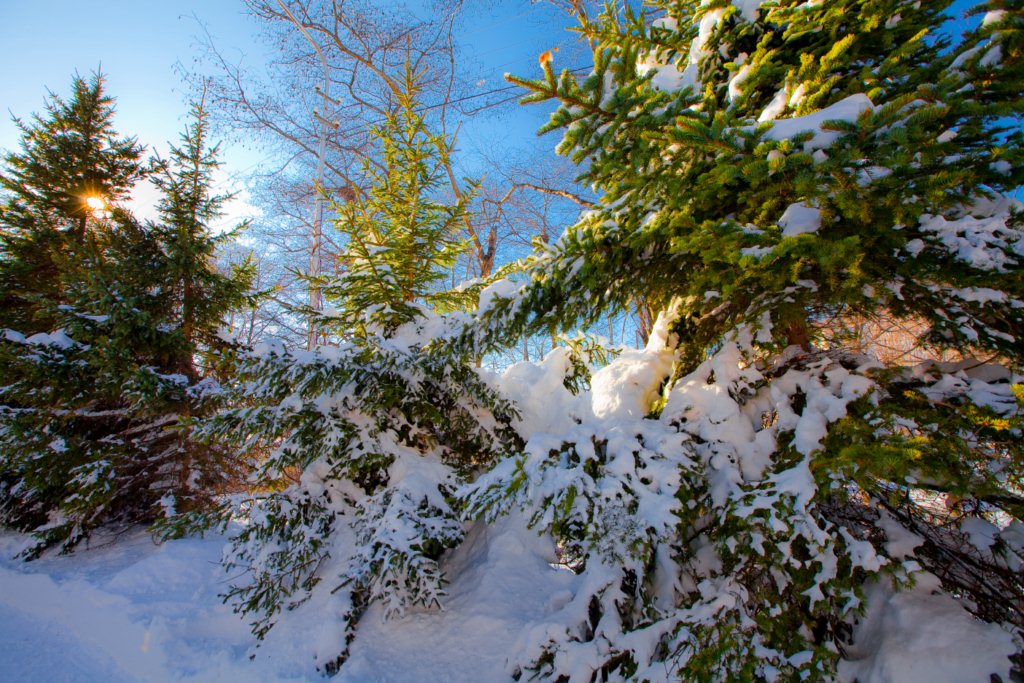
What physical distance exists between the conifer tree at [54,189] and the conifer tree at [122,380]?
4.75ft

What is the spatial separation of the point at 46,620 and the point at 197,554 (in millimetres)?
1226

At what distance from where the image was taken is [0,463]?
16.6 feet

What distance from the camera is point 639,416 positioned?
2.79 meters

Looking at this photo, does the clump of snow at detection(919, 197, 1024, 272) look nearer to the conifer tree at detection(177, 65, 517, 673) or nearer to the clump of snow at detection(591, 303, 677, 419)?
the clump of snow at detection(591, 303, 677, 419)

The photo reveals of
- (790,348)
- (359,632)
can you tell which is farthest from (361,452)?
(790,348)

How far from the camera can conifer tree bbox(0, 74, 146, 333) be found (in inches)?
265

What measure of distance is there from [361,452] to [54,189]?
28.8 ft

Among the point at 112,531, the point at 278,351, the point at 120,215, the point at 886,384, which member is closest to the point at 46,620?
the point at 112,531

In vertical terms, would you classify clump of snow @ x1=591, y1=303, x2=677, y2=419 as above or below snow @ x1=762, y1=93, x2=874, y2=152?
below

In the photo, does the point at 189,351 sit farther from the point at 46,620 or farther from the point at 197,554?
the point at 46,620

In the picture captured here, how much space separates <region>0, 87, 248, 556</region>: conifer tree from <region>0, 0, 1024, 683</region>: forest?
0.20 ft

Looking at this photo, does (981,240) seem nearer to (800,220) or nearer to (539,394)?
(800,220)

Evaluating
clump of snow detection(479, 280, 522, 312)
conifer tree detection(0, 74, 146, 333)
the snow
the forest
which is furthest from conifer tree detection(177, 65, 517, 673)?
conifer tree detection(0, 74, 146, 333)

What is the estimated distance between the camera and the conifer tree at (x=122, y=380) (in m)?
4.97
